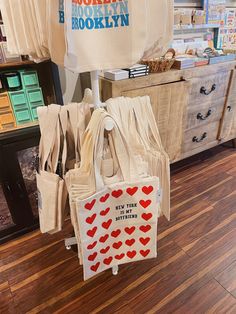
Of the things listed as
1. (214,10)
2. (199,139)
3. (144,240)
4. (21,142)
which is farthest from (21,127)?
(214,10)

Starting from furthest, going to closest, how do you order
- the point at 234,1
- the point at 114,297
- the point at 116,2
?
1. the point at 234,1
2. the point at 114,297
3. the point at 116,2

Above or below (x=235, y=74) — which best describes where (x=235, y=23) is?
above

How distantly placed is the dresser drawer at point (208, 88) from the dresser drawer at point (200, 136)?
237mm

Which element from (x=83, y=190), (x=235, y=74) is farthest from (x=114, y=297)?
(x=235, y=74)

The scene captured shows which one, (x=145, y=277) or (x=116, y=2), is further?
(x=145, y=277)

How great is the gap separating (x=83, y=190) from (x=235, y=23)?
7.71 ft

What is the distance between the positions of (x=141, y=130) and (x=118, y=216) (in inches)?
14.9

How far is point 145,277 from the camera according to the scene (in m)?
1.22

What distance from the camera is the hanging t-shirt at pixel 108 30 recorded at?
0.60 metres

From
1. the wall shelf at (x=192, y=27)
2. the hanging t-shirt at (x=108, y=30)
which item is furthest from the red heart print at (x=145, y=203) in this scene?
the wall shelf at (x=192, y=27)

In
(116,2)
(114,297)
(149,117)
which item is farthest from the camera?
(114,297)

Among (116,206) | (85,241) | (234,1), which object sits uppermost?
(234,1)

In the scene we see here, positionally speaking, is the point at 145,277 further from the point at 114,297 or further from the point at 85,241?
the point at 85,241

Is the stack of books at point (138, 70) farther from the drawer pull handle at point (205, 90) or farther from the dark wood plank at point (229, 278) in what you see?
the dark wood plank at point (229, 278)
